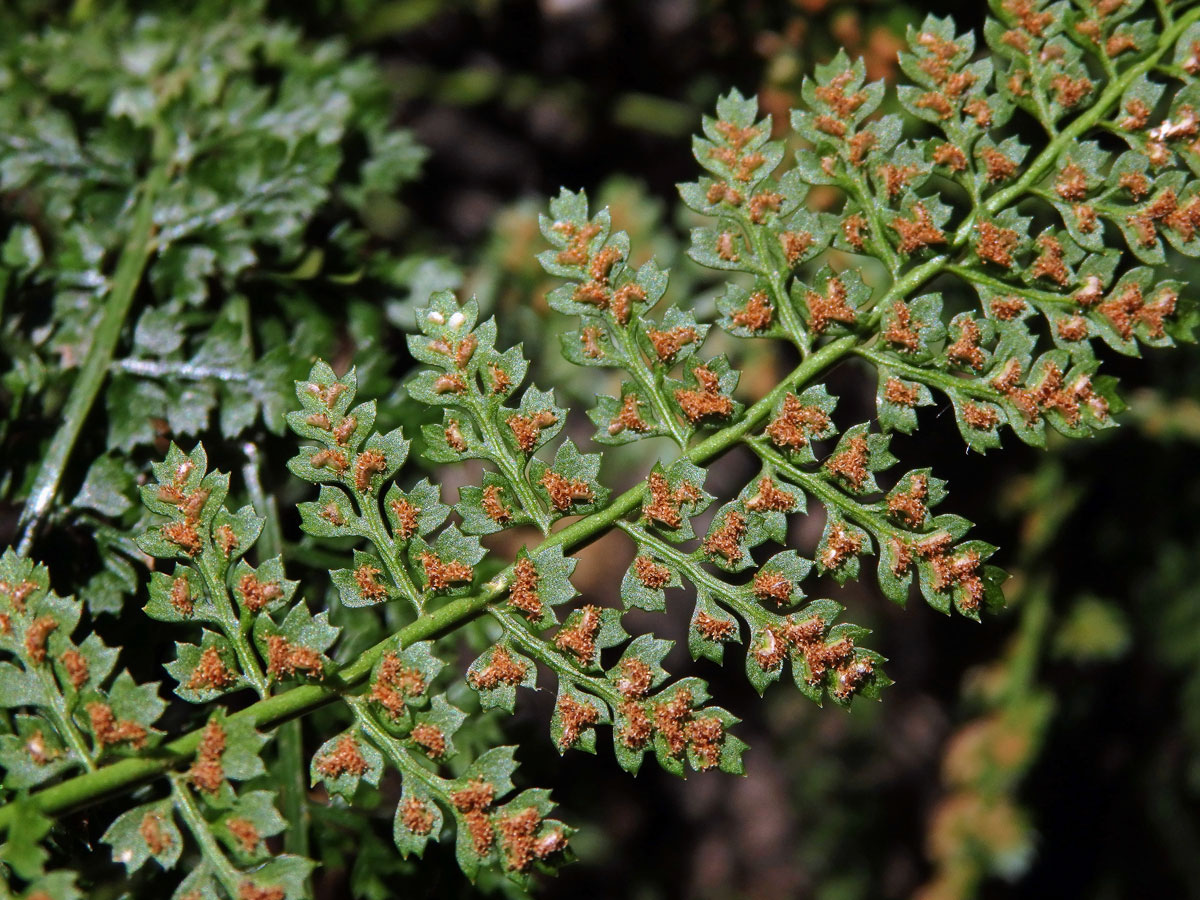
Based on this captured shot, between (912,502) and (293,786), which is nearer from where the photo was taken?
(912,502)

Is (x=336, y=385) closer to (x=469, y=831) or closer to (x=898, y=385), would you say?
(x=469, y=831)

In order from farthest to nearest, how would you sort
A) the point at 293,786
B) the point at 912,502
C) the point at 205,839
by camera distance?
the point at 293,786 → the point at 912,502 → the point at 205,839

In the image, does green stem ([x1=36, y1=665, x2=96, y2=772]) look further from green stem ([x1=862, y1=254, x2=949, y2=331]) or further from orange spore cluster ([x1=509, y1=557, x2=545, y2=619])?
green stem ([x1=862, y1=254, x2=949, y2=331])

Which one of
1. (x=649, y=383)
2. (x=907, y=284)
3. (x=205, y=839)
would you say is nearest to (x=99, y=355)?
(x=205, y=839)

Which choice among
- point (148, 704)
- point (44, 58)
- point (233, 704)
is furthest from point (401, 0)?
point (148, 704)

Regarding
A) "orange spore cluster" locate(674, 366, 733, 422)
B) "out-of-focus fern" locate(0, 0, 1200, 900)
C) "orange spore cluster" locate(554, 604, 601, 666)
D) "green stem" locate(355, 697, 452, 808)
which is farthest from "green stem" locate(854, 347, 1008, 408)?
"green stem" locate(355, 697, 452, 808)

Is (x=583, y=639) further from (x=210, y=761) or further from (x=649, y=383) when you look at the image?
(x=210, y=761)
